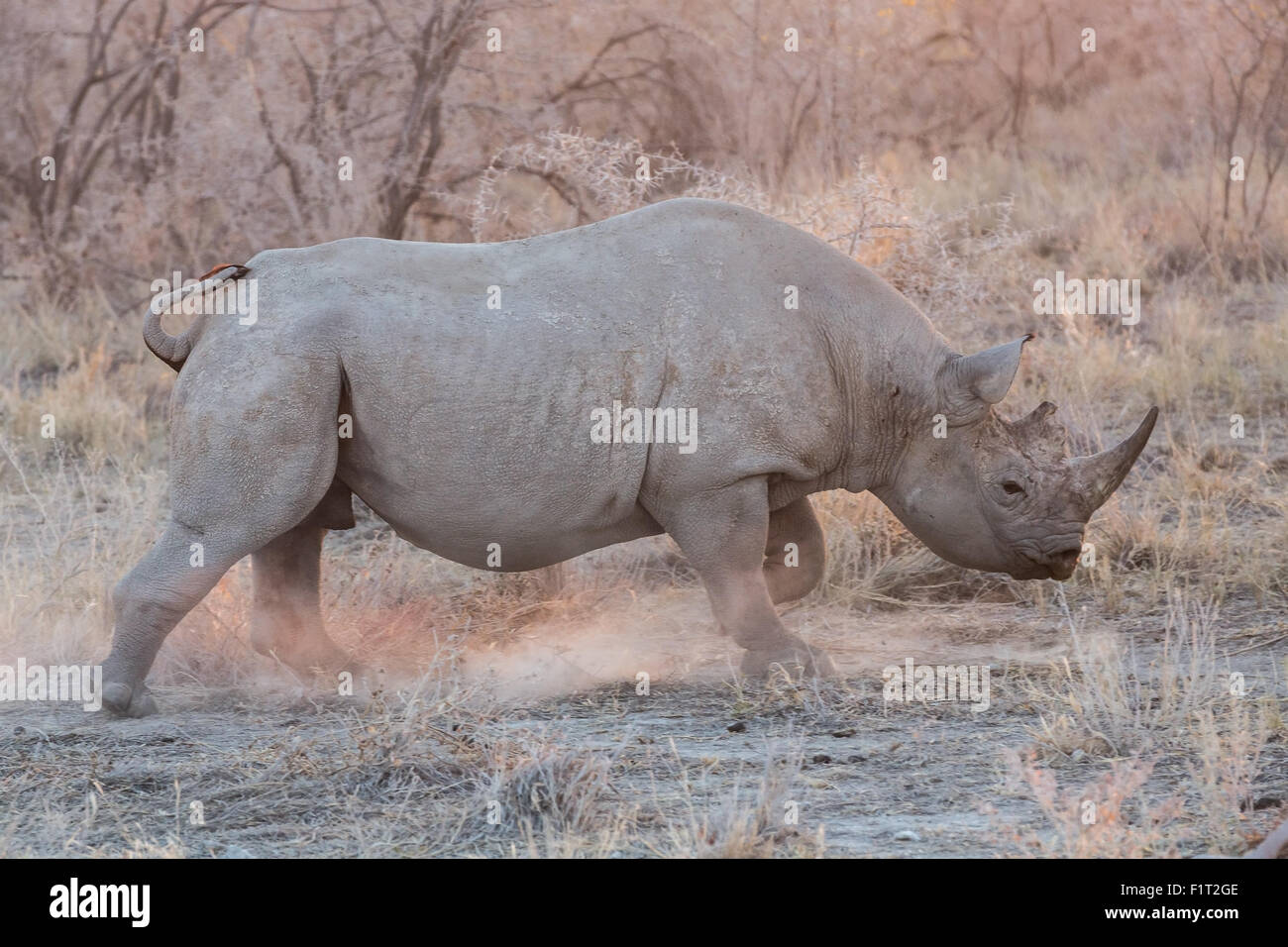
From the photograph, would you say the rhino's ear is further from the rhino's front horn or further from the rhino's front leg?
the rhino's front leg

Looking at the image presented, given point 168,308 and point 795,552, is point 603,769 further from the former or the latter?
point 168,308

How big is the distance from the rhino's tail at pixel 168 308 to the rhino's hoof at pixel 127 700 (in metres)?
1.13

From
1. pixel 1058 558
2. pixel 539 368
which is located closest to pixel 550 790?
pixel 539 368

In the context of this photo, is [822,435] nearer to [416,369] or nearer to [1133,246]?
[416,369]

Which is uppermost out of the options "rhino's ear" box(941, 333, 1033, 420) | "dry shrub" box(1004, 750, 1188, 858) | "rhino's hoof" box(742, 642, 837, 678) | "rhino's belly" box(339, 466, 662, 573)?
"rhino's ear" box(941, 333, 1033, 420)

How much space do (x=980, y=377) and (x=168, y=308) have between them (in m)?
2.89

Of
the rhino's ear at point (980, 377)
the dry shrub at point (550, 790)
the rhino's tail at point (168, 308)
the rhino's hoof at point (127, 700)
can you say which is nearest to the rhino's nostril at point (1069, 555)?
the rhino's ear at point (980, 377)

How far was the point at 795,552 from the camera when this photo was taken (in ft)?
22.5

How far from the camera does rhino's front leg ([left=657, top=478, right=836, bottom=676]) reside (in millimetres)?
6184

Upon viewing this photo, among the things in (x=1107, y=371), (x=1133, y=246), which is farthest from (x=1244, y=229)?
(x=1107, y=371)

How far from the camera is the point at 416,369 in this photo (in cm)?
600

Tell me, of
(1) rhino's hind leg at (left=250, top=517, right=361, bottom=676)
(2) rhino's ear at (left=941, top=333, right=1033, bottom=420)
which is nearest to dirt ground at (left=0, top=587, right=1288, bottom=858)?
(1) rhino's hind leg at (left=250, top=517, right=361, bottom=676)

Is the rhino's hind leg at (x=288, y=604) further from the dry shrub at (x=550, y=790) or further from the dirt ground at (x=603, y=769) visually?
the dry shrub at (x=550, y=790)

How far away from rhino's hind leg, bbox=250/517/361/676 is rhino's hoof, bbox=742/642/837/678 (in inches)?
62.3
